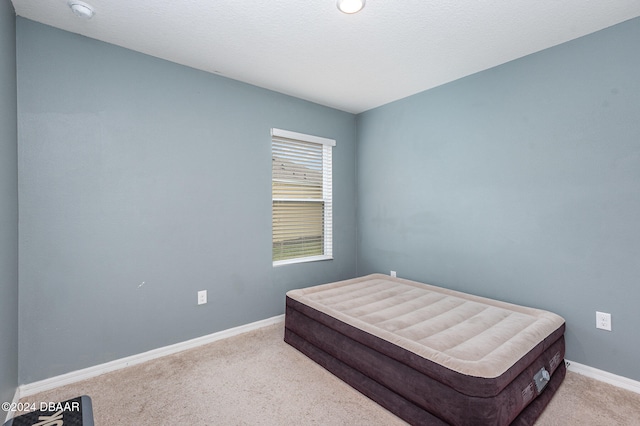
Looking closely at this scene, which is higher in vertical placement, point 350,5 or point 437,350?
point 350,5

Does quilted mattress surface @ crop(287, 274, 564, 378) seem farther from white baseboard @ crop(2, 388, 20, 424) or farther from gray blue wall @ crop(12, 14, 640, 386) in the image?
white baseboard @ crop(2, 388, 20, 424)

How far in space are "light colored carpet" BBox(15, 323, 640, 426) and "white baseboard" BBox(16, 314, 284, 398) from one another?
0.06 metres

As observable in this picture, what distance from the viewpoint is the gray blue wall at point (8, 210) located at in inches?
64.0

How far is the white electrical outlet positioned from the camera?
211cm

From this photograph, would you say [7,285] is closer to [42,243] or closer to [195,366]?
[42,243]

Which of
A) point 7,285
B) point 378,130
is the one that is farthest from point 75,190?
point 378,130

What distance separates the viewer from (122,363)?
2309 millimetres

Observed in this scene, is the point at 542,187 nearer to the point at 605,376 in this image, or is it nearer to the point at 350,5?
the point at 605,376

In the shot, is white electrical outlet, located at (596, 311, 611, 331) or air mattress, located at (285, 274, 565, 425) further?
white electrical outlet, located at (596, 311, 611, 331)

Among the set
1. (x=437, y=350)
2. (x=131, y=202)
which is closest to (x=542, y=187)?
(x=437, y=350)

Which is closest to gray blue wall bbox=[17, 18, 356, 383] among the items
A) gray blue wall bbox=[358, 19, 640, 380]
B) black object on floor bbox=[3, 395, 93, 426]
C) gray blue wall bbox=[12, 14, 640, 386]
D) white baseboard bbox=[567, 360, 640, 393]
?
gray blue wall bbox=[12, 14, 640, 386]

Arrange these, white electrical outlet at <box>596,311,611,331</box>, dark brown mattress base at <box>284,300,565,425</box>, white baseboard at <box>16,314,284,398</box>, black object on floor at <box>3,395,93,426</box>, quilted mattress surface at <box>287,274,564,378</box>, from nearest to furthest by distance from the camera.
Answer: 1. black object on floor at <box>3,395,93,426</box>
2. dark brown mattress base at <box>284,300,565,425</box>
3. quilted mattress surface at <box>287,274,564,378</box>
4. white baseboard at <box>16,314,284,398</box>
5. white electrical outlet at <box>596,311,611,331</box>

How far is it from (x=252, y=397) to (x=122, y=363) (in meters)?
1.17

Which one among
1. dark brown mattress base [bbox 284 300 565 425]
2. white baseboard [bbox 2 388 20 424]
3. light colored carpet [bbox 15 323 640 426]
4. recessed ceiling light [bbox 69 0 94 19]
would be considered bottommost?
light colored carpet [bbox 15 323 640 426]
